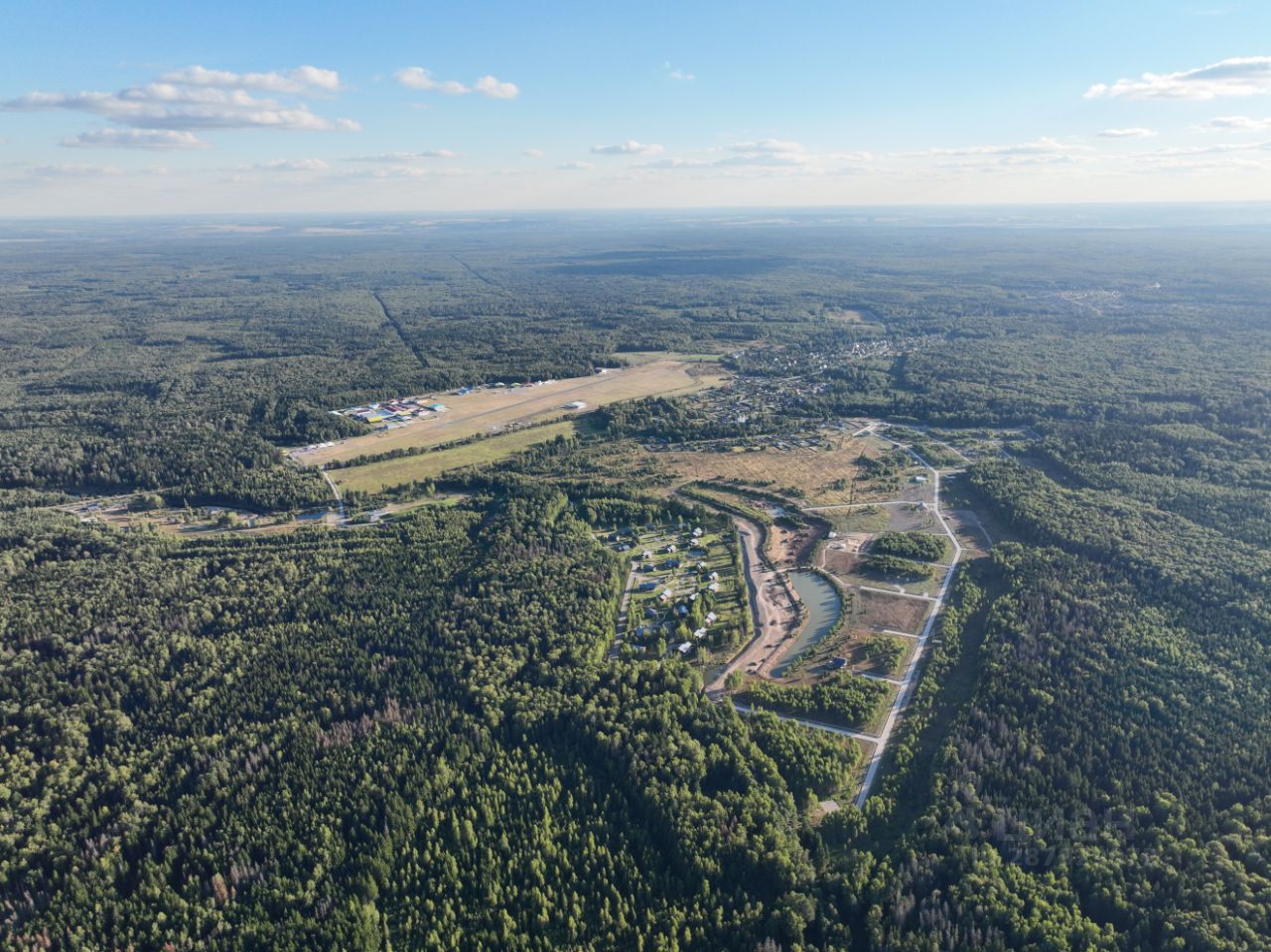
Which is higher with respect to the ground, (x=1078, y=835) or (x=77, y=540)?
(x=77, y=540)

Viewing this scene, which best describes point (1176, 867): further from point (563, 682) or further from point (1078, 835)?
point (563, 682)

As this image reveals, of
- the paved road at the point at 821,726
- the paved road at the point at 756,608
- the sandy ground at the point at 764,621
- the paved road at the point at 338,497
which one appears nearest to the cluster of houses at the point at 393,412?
the paved road at the point at 338,497

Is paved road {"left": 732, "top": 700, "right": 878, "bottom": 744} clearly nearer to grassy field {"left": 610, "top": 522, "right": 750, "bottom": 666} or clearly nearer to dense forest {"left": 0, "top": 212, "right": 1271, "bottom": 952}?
dense forest {"left": 0, "top": 212, "right": 1271, "bottom": 952}

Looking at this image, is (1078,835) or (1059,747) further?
(1059,747)

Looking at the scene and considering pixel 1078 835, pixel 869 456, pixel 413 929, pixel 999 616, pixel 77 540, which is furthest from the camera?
pixel 869 456

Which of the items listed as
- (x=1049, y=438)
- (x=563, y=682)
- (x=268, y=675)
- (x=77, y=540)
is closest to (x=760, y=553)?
(x=563, y=682)

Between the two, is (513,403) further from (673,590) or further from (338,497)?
(673,590)

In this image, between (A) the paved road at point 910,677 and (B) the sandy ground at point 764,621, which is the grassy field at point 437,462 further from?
(A) the paved road at point 910,677

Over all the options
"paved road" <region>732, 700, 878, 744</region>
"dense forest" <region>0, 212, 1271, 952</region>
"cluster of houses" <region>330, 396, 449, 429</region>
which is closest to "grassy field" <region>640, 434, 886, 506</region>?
"dense forest" <region>0, 212, 1271, 952</region>
